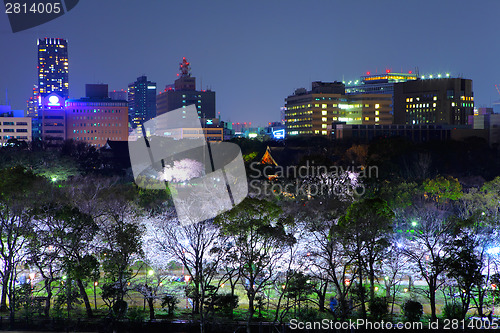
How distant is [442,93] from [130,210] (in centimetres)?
11731

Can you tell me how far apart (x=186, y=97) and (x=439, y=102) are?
8233 cm

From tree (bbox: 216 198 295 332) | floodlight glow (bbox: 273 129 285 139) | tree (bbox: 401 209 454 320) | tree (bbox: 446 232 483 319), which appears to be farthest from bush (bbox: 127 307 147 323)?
floodlight glow (bbox: 273 129 285 139)

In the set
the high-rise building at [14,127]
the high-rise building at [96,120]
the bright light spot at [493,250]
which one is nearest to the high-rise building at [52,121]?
the high-rise building at [96,120]

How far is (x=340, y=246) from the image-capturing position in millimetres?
24297

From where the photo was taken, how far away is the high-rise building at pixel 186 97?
185750 mm

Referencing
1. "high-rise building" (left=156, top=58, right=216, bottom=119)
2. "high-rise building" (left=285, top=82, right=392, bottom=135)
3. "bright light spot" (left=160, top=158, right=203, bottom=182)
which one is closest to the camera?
"bright light spot" (left=160, top=158, right=203, bottom=182)

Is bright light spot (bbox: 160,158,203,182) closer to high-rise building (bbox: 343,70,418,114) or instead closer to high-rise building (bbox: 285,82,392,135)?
high-rise building (bbox: 285,82,392,135)

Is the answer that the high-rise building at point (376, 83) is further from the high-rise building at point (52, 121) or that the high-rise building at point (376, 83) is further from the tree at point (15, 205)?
the tree at point (15, 205)

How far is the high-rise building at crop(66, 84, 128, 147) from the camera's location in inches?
5344

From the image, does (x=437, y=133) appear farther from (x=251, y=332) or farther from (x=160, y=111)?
(x=160, y=111)

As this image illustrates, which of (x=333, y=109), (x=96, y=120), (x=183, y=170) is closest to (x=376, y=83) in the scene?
(x=333, y=109)

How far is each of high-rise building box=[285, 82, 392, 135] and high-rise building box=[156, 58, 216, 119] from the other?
4948 cm

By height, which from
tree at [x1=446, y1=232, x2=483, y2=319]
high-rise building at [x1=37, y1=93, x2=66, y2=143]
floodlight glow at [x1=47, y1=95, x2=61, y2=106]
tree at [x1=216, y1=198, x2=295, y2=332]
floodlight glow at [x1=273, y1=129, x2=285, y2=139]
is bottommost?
tree at [x1=446, y1=232, x2=483, y2=319]

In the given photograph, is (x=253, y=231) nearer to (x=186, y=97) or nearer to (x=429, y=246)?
(x=429, y=246)
